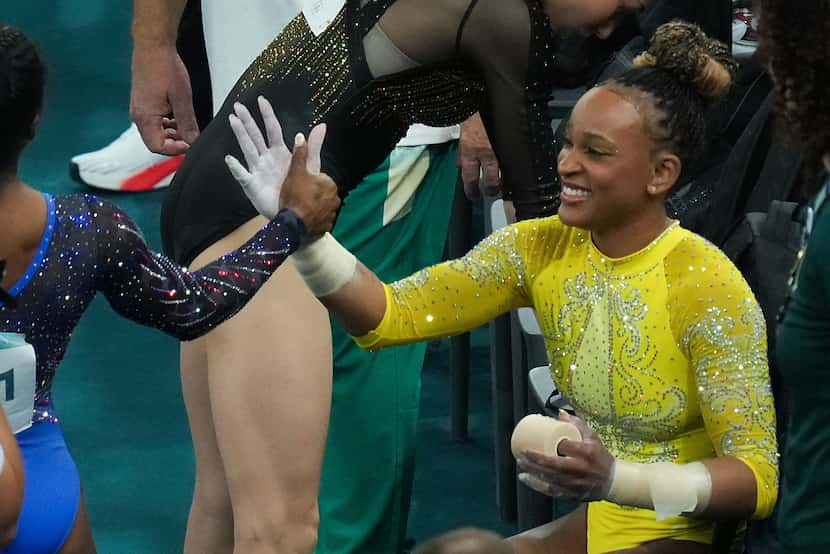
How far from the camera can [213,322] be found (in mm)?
2121

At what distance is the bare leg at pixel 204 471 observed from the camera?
2.56m

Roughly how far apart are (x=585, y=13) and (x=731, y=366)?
2.04 feet

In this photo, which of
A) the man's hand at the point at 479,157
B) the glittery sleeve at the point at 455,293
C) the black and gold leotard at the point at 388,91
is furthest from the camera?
the man's hand at the point at 479,157

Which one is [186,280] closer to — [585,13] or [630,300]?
[630,300]

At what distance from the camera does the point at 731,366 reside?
6.44 feet

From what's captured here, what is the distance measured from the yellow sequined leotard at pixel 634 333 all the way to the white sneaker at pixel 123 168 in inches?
140

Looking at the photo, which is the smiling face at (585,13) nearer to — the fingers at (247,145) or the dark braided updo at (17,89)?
the fingers at (247,145)

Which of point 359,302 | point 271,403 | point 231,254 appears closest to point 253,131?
point 231,254

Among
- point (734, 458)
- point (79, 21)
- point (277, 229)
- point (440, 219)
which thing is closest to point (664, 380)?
point (734, 458)

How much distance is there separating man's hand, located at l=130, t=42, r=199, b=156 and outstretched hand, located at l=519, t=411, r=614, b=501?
1068 mm

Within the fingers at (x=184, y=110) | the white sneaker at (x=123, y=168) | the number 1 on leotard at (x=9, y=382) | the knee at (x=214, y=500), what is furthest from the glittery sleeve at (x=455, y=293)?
the white sneaker at (x=123, y=168)

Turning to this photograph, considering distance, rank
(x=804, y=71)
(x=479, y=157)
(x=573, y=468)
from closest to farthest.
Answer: (x=804, y=71) → (x=573, y=468) → (x=479, y=157)

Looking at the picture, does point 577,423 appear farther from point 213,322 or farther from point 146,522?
point 146,522

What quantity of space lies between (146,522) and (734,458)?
5.98ft
